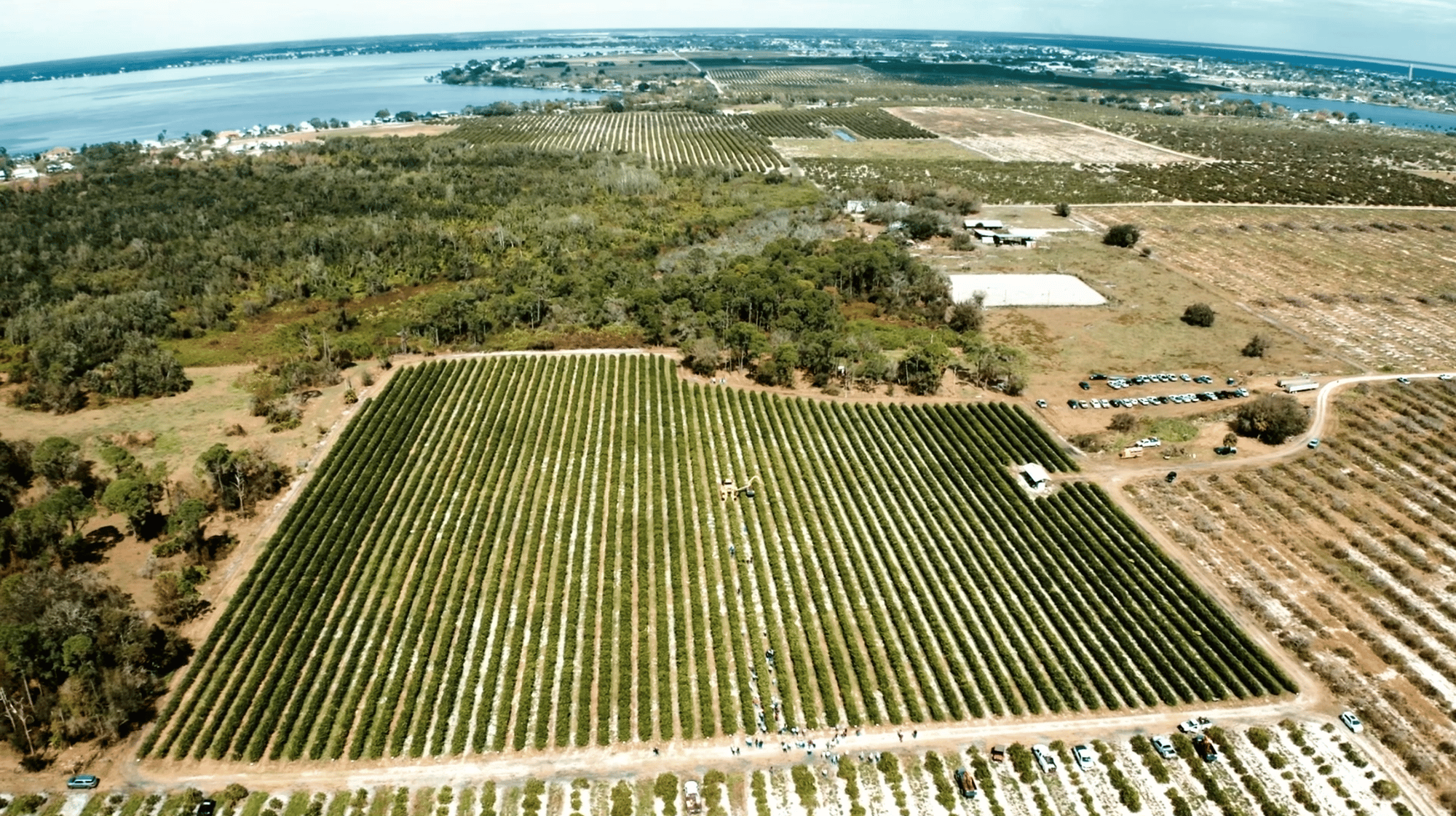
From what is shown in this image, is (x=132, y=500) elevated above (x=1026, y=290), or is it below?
below

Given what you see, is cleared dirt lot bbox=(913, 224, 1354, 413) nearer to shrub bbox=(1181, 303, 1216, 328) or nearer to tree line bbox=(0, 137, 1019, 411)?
shrub bbox=(1181, 303, 1216, 328)

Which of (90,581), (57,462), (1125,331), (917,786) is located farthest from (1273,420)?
(57,462)

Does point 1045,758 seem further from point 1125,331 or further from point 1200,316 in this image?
point 1200,316

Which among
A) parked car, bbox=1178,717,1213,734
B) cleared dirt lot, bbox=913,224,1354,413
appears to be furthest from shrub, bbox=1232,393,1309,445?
parked car, bbox=1178,717,1213,734

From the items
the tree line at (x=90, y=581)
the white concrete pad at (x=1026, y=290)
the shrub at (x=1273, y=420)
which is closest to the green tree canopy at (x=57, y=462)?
the tree line at (x=90, y=581)

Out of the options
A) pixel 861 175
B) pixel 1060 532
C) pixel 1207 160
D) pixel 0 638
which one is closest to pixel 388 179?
pixel 861 175
